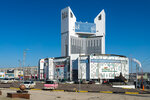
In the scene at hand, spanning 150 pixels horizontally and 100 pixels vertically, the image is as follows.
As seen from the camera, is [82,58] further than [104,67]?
Yes

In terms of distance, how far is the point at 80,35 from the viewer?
186 m

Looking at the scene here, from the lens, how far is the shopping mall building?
13050cm

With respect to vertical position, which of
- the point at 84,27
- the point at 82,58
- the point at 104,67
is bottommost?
the point at 104,67

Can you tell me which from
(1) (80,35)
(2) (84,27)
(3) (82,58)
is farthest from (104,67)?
(1) (80,35)

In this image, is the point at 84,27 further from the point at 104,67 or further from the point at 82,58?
the point at 104,67

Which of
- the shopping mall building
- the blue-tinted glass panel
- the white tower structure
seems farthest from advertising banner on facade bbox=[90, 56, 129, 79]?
the blue-tinted glass panel

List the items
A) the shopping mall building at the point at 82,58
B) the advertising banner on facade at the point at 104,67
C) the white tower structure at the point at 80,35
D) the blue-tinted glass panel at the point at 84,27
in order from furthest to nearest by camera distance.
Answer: the blue-tinted glass panel at the point at 84,27 → the white tower structure at the point at 80,35 → the shopping mall building at the point at 82,58 → the advertising banner on facade at the point at 104,67

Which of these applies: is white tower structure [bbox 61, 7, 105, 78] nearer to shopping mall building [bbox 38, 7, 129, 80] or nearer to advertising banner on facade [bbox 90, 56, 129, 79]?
shopping mall building [bbox 38, 7, 129, 80]

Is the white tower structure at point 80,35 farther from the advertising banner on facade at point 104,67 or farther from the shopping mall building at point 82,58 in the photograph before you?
the advertising banner on facade at point 104,67

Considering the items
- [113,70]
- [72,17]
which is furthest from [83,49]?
[113,70]

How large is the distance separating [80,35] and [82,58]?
5509 centimetres

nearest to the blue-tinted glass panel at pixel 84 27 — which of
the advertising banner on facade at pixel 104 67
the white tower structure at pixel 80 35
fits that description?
the white tower structure at pixel 80 35

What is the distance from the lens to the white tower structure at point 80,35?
7072 inches

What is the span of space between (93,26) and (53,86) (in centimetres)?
15247
